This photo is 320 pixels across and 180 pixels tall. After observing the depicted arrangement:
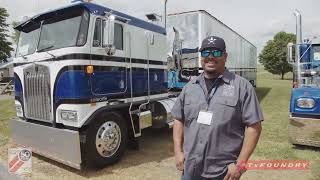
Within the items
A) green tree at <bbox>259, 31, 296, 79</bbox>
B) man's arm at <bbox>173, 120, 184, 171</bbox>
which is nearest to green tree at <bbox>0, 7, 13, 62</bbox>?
green tree at <bbox>259, 31, 296, 79</bbox>

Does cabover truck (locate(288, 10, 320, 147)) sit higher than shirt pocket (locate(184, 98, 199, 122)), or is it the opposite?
shirt pocket (locate(184, 98, 199, 122))

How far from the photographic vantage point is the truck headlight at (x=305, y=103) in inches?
247

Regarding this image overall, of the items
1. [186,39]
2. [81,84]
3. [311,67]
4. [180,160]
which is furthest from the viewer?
[186,39]

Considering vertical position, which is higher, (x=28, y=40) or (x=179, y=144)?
(x=28, y=40)

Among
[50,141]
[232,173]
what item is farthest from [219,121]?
[50,141]

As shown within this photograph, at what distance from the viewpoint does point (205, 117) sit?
109 inches

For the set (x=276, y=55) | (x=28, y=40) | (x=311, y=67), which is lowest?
(x=311, y=67)

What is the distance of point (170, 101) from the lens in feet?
26.6

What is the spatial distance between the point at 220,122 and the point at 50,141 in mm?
3960

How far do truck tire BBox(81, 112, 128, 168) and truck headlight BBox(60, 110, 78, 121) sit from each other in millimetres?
301

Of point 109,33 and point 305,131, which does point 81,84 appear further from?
point 305,131

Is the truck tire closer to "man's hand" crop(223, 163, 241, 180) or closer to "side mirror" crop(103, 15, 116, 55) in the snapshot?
"side mirror" crop(103, 15, 116, 55)

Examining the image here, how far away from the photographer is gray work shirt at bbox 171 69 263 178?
107 inches

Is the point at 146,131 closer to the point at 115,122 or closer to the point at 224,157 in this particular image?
the point at 115,122
